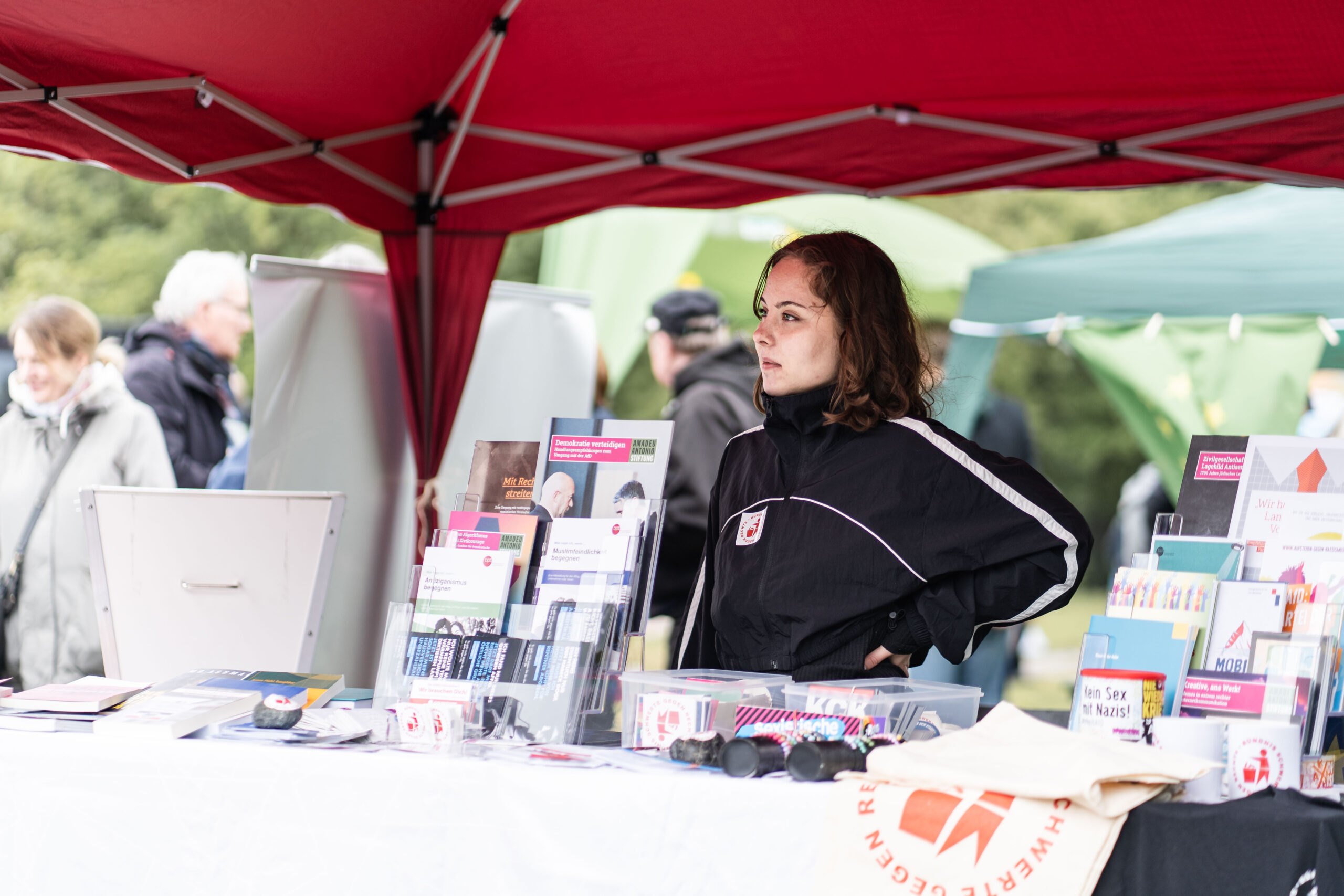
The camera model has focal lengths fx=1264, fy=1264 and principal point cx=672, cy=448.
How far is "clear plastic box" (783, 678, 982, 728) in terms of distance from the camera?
154 cm

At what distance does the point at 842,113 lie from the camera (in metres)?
3.04

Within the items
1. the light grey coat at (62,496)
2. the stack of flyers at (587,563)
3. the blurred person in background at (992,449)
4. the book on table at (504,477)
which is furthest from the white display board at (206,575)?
the blurred person in background at (992,449)

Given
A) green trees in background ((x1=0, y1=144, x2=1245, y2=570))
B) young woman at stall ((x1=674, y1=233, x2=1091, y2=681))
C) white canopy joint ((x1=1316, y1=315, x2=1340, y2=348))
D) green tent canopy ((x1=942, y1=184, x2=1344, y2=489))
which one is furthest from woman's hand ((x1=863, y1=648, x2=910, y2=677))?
green trees in background ((x1=0, y1=144, x2=1245, y2=570))

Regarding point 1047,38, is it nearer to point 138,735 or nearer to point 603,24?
point 603,24

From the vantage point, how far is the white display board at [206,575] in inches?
95.3

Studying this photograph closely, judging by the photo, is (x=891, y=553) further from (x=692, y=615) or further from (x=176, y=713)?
(x=176, y=713)

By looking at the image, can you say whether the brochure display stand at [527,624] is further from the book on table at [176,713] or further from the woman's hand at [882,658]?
the woman's hand at [882,658]

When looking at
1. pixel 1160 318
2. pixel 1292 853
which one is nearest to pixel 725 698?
pixel 1292 853

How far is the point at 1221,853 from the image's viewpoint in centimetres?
127

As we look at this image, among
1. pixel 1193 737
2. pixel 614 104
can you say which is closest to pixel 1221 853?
pixel 1193 737

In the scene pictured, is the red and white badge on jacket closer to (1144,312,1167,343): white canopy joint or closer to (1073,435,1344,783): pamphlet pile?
(1073,435,1344,783): pamphlet pile

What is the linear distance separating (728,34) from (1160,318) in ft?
8.70

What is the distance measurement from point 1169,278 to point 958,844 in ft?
12.6

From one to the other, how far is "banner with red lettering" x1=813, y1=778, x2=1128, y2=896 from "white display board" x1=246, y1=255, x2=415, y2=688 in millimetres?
2208
